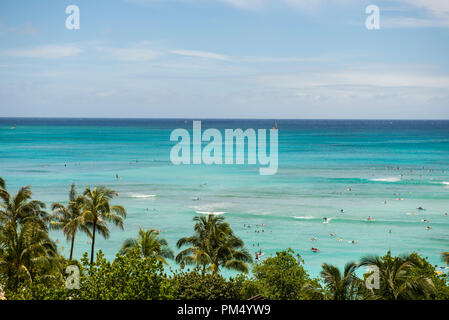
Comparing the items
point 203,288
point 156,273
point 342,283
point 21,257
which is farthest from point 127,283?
point 342,283

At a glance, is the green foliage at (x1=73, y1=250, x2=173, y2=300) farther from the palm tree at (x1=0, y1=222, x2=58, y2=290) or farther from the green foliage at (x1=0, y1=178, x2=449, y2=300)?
the palm tree at (x1=0, y1=222, x2=58, y2=290)

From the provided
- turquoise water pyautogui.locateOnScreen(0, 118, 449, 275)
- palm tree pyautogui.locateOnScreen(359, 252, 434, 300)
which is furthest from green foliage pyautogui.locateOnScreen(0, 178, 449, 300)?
turquoise water pyautogui.locateOnScreen(0, 118, 449, 275)

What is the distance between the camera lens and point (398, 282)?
19.2 meters

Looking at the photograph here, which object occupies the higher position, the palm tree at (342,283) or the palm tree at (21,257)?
the palm tree at (21,257)

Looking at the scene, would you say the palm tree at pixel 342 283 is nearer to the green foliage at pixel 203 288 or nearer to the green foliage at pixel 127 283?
the green foliage at pixel 203 288

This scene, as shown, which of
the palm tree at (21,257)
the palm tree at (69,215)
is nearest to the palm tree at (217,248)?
the palm tree at (69,215)

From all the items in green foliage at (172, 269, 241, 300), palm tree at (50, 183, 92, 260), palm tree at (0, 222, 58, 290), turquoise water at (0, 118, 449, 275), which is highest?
turquoise water at (0, 118, 449, 275)

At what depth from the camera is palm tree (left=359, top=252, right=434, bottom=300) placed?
1811cm

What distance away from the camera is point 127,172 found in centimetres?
9281

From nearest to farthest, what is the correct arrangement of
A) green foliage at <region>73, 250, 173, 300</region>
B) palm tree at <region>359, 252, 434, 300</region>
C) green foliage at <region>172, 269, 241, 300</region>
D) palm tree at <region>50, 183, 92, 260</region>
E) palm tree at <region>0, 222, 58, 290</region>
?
1. green foliage at <region>73, 250, 173, 300</region>
2. palm tree at <region>359, 252, 434, 300</region>
3. green foliage at <region>172, 269, 241, 300</region>
4. palm tree at <region>0, 222, 58, 290</region>
5. palm tree at <region>50, 183, 92, 260</region>

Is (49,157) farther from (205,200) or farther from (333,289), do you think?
(333,289)

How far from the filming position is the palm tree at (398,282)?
713 inches

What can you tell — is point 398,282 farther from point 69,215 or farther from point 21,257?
point 69,215
